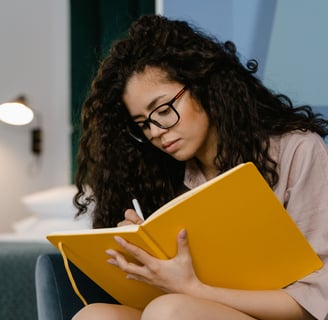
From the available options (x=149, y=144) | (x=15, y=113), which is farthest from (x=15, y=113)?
(x=149, y=144)

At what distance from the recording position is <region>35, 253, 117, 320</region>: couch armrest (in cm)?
109

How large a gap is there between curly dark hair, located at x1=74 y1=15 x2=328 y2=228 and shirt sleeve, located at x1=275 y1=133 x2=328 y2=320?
0.09 feet

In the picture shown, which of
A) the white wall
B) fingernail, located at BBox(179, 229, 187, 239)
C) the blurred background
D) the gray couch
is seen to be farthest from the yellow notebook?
the white wall

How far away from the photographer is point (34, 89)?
2641 mm

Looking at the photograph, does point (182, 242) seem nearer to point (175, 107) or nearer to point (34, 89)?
point (175, 107)

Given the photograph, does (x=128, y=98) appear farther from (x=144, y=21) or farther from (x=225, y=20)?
(x=225, y=20)

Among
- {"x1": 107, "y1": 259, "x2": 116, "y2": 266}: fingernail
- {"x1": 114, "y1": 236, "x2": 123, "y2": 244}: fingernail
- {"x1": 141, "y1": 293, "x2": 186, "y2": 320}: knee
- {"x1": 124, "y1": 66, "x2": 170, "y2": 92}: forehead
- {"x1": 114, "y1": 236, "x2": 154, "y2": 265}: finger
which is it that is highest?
{"x1": 124, "y1": 66, "x2": 170, "y2": 92}: forehead

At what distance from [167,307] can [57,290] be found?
315 mm

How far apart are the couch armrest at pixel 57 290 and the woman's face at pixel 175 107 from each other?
30 cm

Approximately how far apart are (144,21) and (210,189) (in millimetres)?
483

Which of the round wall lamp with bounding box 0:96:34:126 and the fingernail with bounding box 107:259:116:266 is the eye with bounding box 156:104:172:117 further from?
the round wall lamp with bounding box 0:96:34:126

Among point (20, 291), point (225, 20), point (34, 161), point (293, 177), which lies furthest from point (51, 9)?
point (293, 177)

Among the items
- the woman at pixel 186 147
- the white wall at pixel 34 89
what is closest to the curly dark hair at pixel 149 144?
the woman at pixel 186 147

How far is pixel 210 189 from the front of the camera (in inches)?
32.2
